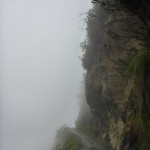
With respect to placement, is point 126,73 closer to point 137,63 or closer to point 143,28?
point 137,63

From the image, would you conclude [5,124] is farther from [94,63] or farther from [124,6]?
[124,6]

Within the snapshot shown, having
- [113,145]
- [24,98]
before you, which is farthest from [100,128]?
[24,98]

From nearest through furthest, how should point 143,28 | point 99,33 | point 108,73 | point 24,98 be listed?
point 143,28
point 108,73
point 99,33
point 24,98

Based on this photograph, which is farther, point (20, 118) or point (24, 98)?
point (24, 98)

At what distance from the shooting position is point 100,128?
29828 mm

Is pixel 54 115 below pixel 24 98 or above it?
below

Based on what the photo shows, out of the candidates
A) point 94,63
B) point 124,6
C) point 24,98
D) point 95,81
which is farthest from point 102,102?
point 24,98

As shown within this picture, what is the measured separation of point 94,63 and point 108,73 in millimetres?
5626

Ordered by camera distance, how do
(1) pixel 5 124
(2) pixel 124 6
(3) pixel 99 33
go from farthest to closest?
(1) pixel 5 124
(3) pixel 99 33
(2) pixel 124 6

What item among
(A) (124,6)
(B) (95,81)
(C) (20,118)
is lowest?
(A) (124,6)

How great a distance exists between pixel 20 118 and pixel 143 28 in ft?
334

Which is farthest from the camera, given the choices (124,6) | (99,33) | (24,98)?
(24,98)

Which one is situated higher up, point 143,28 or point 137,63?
point 143,28

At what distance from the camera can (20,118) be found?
108 m
